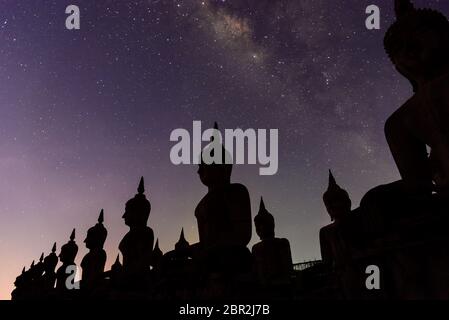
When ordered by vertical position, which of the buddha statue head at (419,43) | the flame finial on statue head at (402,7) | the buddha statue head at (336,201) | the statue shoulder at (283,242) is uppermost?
the flame finial on statue head at (402,7)

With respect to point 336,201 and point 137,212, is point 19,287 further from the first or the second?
point 336,201

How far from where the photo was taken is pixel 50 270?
48.1ft

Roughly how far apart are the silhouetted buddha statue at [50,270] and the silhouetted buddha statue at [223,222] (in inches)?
427

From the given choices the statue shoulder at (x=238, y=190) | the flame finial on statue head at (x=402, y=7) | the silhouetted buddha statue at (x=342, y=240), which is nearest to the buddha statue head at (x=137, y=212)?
the statue shoulder at (x=238, y=190)

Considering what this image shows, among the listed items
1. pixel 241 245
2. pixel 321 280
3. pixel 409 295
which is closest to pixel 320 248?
pixel 241 245

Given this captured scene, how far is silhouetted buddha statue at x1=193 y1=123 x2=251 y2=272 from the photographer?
4.82m

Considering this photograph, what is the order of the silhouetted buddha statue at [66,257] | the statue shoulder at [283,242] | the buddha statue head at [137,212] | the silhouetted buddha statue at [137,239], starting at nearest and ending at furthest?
the silhouetted buddha statue at [137,239] → the statue shoulder at [283,242] → the buddha statue head at [137,212] → the silhouetted buddha statue at [66,257]

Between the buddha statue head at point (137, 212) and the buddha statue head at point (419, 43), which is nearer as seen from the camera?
the buddha statue head at point (419, 43)

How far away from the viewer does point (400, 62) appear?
3.85m

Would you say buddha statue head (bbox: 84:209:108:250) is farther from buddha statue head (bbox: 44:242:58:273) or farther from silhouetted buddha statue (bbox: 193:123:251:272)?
buddha statue head (bbox: 44:242:58:273)

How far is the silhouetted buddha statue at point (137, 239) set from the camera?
299 inches

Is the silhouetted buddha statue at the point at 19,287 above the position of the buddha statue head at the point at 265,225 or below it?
below

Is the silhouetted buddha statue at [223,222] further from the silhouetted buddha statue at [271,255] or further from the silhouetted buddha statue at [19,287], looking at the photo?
the silhouetted buddha statue at [19,287]
